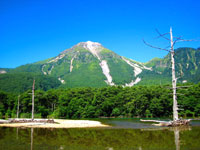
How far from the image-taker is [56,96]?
102 metres

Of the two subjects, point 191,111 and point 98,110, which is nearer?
point 191,111

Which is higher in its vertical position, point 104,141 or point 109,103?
point 104,141

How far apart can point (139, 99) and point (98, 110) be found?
17.5 meters

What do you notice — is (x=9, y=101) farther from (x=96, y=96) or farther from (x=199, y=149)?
(x=199, y=149)

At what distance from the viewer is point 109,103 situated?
90.2m

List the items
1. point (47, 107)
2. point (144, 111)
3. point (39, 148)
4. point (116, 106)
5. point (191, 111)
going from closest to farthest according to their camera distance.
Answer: point (39, 148)
point (191, 111)
point (144, 111)
point (116, 106)
point (47, 107)

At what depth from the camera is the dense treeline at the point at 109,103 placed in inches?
3164

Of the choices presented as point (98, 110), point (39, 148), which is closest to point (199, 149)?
point (39, 148)

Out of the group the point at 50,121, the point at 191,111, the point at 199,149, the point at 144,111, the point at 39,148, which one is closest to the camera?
the point at 199,149

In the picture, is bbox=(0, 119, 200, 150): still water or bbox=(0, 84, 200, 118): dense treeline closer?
bbox=(0, 119, 200, 150): still water

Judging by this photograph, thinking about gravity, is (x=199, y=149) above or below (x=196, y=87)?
below

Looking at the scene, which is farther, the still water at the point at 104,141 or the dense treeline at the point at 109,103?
the dense treeline at the point at 109,103

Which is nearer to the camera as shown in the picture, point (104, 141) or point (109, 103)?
point (104, 141)

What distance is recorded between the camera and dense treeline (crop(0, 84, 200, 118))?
8038cm
